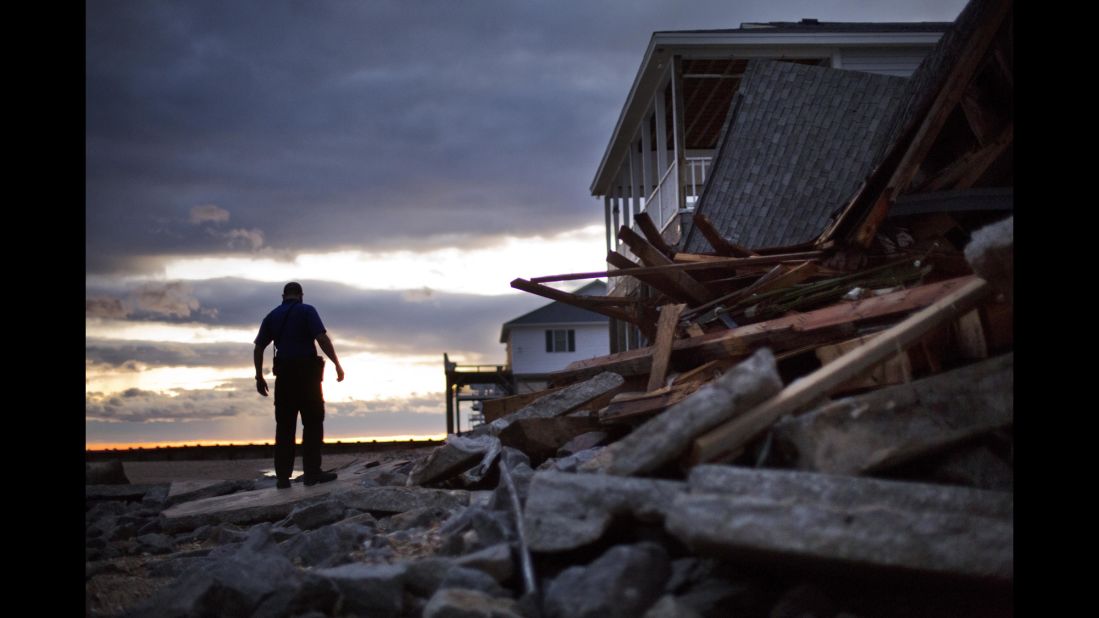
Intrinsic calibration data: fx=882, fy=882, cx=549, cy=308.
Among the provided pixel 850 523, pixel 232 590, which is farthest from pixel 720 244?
pixel 232 590

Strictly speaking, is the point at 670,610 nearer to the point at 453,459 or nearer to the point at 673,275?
the point at 453,459

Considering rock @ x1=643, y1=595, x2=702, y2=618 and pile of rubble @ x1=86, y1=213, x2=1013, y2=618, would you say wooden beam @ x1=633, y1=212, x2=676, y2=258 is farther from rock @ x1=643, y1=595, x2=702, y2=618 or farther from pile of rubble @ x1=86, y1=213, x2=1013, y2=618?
rock @ x1=643, y1=595, x2=702, y2=618

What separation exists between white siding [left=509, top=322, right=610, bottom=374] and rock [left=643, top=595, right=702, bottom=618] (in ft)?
113

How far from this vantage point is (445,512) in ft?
17.3

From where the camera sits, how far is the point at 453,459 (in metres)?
6.17

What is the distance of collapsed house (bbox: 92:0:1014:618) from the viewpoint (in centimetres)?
292

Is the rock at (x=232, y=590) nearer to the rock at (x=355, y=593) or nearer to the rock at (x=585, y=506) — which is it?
the rock at (x=355, y=593)

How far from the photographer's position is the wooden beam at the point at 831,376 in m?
3.31

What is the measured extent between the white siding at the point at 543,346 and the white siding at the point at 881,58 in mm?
22577

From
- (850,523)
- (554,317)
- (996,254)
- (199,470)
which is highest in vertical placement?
(554,317)

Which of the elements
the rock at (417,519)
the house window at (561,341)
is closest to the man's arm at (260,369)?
the rock at (417,519)

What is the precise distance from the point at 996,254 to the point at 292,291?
19.3 ft

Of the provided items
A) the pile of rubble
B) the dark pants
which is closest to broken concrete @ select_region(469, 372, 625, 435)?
the dark pants
